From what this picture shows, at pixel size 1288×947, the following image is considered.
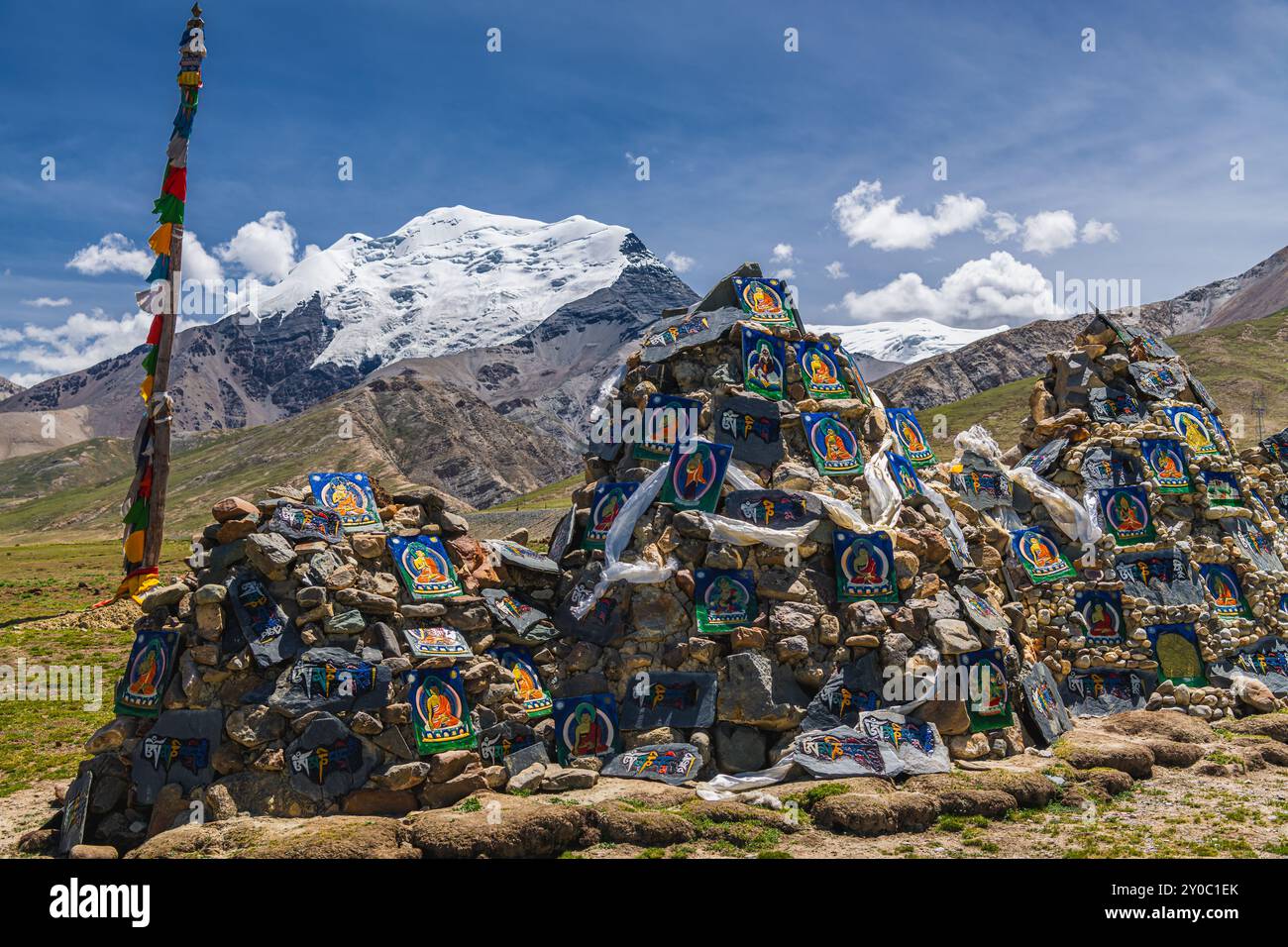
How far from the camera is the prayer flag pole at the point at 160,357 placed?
33.2 metres

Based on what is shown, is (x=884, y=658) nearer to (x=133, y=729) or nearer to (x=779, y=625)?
(x=779, y=625)

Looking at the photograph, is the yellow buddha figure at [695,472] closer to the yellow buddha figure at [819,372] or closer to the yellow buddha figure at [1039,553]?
the yellow buddha figure at [819,372]

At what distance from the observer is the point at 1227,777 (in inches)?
649

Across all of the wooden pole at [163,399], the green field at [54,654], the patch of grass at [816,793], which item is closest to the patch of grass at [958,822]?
the patch of grass at [816,793]

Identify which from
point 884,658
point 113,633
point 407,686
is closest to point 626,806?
point 407,686

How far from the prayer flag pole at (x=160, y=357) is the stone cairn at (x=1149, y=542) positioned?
1019 inches

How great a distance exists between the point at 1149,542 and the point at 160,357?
104 ft

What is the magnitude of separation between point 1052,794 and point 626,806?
643 cm

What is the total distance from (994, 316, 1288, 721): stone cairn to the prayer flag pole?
25878 mm

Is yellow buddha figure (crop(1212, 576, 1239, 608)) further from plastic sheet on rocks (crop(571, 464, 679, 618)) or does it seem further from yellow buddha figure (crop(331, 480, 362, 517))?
yellow buddha figure (crop(331, 480, 362, 517))

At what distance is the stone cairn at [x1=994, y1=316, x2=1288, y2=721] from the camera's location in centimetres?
2081

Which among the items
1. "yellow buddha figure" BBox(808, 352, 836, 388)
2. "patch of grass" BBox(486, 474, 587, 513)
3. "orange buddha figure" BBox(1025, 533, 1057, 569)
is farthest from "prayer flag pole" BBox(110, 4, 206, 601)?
"patch of grass" BBox(486, 474, 587, 513)

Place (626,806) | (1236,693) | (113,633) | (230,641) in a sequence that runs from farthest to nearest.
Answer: (113,633)
(1236,693)
(230,641)
(626,806)

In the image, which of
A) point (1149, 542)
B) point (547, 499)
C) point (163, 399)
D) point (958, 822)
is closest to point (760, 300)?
point (1149, 542)
